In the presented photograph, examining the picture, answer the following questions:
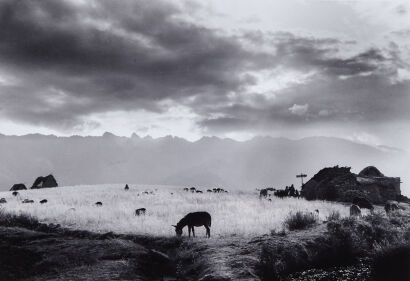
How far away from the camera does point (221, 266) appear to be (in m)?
12.7

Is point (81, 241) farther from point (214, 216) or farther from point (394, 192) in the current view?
point (394, 192)

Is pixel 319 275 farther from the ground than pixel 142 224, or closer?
closer

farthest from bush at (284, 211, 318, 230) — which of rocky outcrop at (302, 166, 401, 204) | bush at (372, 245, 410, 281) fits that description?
rocky outcrop at (302, 166, 401, 204)

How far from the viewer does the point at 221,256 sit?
13859 millimetres

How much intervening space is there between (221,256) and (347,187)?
106 ft

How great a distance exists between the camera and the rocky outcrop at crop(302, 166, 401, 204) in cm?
4275

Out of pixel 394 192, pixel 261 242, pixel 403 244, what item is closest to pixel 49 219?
pixel 261 242

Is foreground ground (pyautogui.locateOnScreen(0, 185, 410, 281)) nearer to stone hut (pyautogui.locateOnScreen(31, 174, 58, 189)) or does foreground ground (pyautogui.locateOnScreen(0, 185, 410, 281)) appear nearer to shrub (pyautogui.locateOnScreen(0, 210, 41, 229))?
shrub (pyautogui.locateOnScreen(0, 210, 41, 229))

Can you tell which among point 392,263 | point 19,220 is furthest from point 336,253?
point 19,220

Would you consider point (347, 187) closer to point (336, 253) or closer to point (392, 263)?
point (336, 253)

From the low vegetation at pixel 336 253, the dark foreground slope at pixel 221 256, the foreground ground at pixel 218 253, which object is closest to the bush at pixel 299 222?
the foreground ground at pixel 218 253

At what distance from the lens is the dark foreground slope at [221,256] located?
12805 millimetres

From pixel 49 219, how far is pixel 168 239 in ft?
32.1

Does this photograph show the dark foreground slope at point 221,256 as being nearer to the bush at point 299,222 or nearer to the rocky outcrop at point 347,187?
the bush at point 299,222
